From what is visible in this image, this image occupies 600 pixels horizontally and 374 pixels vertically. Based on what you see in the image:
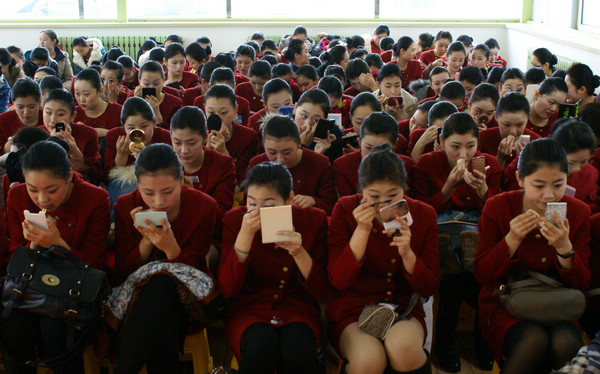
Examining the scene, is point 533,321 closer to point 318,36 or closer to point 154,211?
point 154,211

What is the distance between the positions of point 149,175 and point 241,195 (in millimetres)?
839

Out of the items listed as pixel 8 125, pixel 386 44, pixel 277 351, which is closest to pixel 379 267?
pixel 277 351

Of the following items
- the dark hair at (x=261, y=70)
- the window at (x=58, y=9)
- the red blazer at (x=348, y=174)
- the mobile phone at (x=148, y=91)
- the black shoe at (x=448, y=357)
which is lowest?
the black shoe at (x=448, y=357)

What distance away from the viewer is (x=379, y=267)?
93.0 inches

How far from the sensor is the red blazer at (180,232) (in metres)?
2.48

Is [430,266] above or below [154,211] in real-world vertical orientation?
below

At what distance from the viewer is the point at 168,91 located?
5320 mm

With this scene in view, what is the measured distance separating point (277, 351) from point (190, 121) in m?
1.38

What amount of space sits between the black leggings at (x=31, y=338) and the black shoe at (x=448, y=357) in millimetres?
1502

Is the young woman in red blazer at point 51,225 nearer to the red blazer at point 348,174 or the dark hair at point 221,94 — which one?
the red blazer at point 348,174

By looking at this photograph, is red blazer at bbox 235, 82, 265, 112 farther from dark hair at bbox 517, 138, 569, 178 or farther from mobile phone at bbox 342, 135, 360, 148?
dark hair at bbox 517, 138, 569, 178

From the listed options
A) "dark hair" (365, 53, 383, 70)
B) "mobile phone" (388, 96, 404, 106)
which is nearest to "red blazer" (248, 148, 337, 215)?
"mobile phone" (388, 96, 404, 106)

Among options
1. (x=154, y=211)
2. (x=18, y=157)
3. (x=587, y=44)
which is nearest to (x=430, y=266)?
(x=154, y=211)

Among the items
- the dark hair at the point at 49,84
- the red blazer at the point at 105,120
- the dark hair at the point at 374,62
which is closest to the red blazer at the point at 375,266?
the red blazer at the point at 105,120
